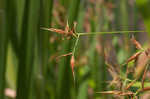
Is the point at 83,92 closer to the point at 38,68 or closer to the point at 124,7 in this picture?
the point at 38,68

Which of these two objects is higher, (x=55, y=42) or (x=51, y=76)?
(x=55, y=42)

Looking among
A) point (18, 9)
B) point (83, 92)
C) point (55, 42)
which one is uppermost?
point (18, 9)

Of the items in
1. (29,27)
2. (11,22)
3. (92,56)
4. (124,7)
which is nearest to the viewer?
(29,27)

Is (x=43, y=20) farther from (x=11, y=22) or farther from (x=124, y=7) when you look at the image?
(x=124, y=7)

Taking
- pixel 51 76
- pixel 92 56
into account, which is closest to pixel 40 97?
pixel 51 76

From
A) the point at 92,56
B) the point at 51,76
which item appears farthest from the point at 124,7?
the point at 51,76

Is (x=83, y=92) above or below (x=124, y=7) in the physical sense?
below

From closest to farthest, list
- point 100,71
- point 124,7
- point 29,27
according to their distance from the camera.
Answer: point 29,27 < point 100,71 < point 124,7

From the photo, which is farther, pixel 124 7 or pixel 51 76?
pixel 124 7

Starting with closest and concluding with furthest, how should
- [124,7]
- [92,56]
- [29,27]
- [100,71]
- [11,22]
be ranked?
[29,27] → [11,22] → [100,71] → [92,56] → [124,7]
